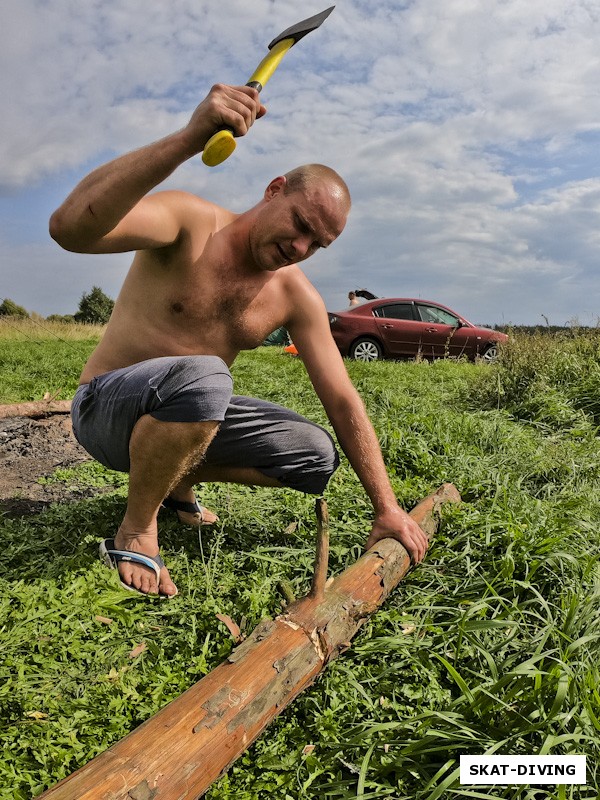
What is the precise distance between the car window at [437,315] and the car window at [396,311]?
0.22 metres

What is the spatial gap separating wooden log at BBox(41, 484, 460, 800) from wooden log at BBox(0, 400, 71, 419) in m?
4.45

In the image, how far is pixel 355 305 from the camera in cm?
1340

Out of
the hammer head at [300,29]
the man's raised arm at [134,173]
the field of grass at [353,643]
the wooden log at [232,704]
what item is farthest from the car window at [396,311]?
the man's raised arm at [134,173]

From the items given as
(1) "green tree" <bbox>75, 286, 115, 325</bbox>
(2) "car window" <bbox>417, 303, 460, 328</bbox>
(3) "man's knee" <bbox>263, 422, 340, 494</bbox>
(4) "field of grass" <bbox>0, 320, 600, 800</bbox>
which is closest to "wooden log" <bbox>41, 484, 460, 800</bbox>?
(4) "field of grass" <bbox>0, 320, 600, 800</bbox>

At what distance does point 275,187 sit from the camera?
2832 mm

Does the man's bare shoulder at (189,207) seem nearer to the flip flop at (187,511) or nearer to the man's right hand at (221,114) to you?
the man's right hand at (221,114)

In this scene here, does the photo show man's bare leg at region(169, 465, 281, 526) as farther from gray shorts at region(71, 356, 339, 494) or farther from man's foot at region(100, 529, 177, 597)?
man's foot at region(100, 529, 177, 597)

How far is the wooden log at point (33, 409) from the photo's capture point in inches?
232

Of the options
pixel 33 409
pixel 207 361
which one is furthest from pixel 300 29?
pixel 33 409

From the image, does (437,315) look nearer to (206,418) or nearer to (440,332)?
(440,332)

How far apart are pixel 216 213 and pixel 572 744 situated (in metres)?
2.43

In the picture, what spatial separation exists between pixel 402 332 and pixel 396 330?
0.47 feet

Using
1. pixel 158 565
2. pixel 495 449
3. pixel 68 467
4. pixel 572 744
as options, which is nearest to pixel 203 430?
pixel 158 565

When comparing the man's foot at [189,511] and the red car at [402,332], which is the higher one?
the red car at [402,332]
